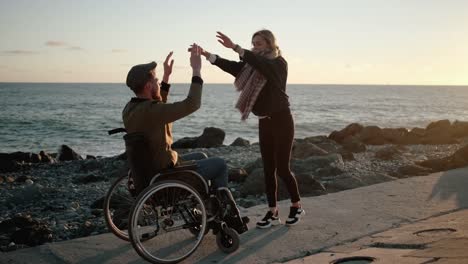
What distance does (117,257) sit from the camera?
4.17 meters

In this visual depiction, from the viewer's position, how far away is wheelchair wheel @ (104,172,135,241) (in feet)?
14.3

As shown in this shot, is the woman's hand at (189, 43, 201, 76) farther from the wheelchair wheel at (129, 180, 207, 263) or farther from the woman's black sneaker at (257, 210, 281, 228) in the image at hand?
the woman's black sneaker at (257, 210, 281, 228)

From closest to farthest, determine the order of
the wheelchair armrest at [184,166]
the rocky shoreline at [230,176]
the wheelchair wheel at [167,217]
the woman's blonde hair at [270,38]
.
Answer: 1. the wheelchair wheel at [167,217]
2. the wheelchair armrest at [184,166]
3. the woman's blonde hair at [270,38]
4. the rocky shoreline at [230,176]

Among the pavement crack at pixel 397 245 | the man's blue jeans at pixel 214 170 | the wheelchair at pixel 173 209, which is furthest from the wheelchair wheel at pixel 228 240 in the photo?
the pavement crack at pixel 397 245

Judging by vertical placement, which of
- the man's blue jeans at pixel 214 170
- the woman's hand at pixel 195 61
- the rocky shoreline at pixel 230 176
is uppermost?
the woman's hand at pixel 195 61

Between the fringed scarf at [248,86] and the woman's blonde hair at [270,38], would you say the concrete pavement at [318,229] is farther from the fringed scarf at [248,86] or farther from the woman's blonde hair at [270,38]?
the woman's blonde hair at [270,38]

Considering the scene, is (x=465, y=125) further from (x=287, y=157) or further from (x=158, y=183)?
(x=158, y=183)

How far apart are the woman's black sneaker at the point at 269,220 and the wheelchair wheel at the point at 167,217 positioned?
2.46 ft

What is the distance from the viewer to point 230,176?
28.8ft

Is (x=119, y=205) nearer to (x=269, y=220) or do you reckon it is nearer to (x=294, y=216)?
(x=269, y=220)

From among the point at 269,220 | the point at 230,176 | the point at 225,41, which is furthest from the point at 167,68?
the point at 230,176

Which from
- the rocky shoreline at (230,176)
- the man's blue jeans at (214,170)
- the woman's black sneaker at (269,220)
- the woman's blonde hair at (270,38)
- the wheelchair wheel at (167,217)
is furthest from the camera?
the rocky shoreline at (230,176)

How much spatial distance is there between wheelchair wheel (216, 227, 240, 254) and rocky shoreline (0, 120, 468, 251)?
0.97 metres

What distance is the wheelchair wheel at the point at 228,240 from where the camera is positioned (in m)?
4.19
